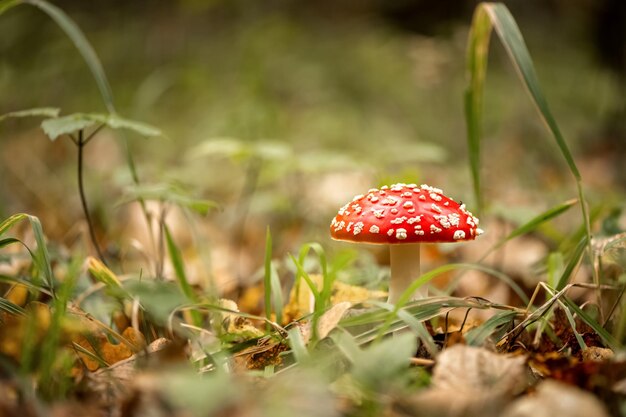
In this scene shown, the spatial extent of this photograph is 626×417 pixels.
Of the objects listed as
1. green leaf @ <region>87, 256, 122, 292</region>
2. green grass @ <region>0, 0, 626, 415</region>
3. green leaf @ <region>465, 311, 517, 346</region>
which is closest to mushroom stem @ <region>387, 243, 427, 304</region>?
green grass @ <region>0, 0, 626, 415</region>

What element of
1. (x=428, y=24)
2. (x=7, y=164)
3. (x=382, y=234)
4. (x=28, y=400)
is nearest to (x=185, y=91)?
(x=7, y=164)

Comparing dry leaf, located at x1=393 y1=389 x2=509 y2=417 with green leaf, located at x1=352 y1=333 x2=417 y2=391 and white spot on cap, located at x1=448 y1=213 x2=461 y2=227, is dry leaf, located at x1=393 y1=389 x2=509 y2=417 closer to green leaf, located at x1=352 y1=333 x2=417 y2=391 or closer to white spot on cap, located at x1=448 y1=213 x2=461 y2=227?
green leaf, located at x1=352 y1=333 x2=417 y2=391

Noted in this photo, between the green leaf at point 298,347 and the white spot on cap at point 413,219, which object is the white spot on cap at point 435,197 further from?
the green leaf at point 298,347

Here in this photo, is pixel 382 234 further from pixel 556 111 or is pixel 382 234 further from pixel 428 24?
pixel 428 24

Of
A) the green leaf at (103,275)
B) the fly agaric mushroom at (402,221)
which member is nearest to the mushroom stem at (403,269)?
the fly agaric mushroom at (402,221)

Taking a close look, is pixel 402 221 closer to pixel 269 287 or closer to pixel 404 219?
pixel 404 219

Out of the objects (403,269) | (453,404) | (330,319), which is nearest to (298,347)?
(330,319)

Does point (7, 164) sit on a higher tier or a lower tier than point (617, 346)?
lower
